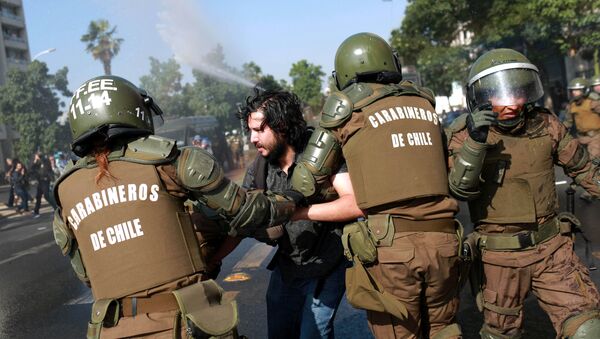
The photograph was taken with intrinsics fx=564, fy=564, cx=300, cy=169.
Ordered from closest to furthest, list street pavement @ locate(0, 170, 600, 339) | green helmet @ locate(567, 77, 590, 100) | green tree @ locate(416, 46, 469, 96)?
street pavement @ locate(0, 170, 600, 339)
green helmet @ locate(567, 77, 590, 100)
green tree @ locate(416, 46, 469, 96)

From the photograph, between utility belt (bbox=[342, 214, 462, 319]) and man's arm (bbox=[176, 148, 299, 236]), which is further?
utility belt (bbox=[342, 214, 462, 319])

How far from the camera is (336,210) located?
2.61 metres

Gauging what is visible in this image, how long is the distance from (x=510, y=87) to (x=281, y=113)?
3.92 ft

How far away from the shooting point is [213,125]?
24781mm

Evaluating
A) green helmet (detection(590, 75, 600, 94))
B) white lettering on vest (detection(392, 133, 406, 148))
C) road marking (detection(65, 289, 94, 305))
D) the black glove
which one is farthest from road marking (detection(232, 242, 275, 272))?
green helmet (detection(590, 75, 600, 94))

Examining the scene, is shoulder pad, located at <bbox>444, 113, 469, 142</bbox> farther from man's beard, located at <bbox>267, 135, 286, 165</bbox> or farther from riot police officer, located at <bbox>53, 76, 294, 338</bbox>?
riot police officer, located at <bbox>53, 76, 294, 338</bbox>

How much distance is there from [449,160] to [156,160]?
147 centimetres

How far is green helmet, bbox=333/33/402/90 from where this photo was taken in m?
2.64

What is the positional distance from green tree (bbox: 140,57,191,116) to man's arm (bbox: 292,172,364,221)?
40.7 m

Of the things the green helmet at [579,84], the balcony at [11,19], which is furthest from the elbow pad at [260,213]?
the balcony at [11,19]

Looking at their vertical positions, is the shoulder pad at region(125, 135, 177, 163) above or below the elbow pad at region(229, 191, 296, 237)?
above

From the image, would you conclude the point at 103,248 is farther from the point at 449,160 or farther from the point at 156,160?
the point at 449,160

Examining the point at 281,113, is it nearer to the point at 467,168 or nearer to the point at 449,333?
the point at 467,168

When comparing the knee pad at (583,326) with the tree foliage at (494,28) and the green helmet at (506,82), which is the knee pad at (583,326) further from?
the tree foliage at (494,28)
